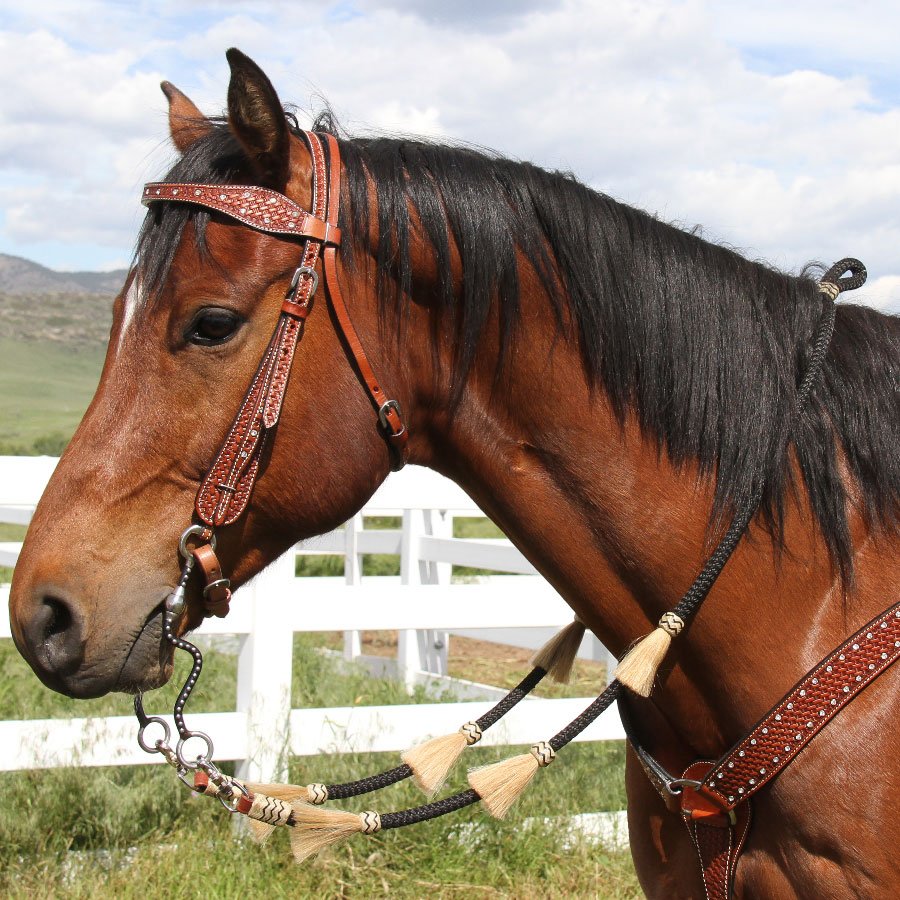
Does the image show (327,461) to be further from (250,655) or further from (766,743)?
(250,655)

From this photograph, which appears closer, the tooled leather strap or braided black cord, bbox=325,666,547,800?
the tooled leather strap

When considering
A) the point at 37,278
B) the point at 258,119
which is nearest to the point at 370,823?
the point at 258,119

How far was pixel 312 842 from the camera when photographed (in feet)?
7.48

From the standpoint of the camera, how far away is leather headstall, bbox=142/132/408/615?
1.89 metres

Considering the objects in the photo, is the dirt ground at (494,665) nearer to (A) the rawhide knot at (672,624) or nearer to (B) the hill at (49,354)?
(A) the rawhide knot at (672,624)

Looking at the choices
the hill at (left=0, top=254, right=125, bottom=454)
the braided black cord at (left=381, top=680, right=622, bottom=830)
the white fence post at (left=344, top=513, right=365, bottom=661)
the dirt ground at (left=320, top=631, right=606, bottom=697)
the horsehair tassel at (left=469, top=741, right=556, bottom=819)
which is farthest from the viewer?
the hill at (left=0, top=254, right=125, bottom=454)

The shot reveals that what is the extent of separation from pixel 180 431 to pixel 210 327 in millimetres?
204

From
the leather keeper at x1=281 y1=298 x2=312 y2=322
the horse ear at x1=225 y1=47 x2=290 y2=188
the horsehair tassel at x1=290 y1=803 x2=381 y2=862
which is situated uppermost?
the horse ear at x1=225 y1=47 x2=290 y2=188

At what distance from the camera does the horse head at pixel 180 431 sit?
183cm

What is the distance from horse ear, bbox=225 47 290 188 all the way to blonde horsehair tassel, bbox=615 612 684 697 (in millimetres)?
1136

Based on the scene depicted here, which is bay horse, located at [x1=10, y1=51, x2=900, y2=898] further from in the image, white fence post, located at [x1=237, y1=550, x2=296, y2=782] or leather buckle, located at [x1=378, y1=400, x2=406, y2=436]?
white fence post, located at [x1=237, y1=550, x2=296, y2=782]

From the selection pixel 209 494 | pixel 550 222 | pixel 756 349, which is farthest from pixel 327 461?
pixel 756 349

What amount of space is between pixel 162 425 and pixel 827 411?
1318mm

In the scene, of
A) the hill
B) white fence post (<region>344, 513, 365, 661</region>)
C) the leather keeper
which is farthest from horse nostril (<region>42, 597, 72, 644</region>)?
the hill
